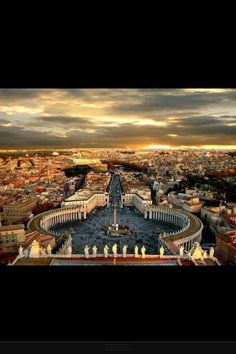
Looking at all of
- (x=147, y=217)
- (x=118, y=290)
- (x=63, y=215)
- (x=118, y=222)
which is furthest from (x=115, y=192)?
(x=118, y=290)

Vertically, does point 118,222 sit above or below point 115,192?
below

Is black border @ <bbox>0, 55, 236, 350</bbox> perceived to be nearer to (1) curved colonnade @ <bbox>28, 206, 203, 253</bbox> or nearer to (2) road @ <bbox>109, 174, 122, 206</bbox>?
(1) curved colonnade @ <bbox>28, 206, 203, 253</bbox>

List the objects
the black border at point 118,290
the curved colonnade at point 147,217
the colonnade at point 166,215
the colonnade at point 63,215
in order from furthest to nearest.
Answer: the colonnade at point 166,215 → the colonnade at point 63,215 → the curved colonnade at point 147,217 → the black border at point 118,290

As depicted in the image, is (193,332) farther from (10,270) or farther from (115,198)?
(115,198)

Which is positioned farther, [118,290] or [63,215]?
[63,215]

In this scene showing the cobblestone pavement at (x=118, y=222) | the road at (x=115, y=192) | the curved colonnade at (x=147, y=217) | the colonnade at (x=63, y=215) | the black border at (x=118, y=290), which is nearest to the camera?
the black border at (x=118, y=290)

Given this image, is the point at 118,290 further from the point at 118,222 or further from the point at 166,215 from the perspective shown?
the point at 166,215

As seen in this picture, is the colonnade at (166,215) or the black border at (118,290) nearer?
the black border at (118,290)

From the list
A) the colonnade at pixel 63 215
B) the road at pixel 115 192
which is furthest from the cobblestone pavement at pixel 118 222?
the road at pixel 115 192

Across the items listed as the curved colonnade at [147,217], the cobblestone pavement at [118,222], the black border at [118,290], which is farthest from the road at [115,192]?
the black border at [118,290]

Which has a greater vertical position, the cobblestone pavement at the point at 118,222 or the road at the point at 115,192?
the road at the point at 115,192

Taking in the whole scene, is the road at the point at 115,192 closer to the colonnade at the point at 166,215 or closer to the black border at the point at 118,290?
the colonnade at the point at 166,215

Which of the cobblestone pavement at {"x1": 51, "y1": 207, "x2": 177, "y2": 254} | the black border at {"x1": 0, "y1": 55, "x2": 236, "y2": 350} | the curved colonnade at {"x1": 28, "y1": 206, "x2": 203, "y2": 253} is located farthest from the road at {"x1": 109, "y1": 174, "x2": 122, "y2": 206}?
the black border at {"x1": 0, "y1": 55, "x2": 236, "y2": 350}
